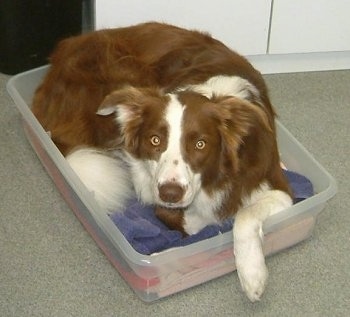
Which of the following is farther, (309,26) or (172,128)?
(309,26)

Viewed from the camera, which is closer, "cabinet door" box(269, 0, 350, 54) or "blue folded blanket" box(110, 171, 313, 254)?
"blue folded blanket" box(110, 171, 313, 254)

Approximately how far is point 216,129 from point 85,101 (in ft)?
1.93

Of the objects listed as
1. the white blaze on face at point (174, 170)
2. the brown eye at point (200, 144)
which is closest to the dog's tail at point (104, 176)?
the white blaze on face at point (174, 170)

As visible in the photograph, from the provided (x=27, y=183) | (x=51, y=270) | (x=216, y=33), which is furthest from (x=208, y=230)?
(x=216, y=33)

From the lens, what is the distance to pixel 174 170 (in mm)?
1735

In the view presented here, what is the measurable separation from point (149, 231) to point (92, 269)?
22 cm

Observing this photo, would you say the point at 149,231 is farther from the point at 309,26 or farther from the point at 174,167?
the point at 309,26

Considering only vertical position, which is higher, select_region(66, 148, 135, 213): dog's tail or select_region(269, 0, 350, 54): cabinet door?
select_region(269, 0, 350, 54): cabinet door

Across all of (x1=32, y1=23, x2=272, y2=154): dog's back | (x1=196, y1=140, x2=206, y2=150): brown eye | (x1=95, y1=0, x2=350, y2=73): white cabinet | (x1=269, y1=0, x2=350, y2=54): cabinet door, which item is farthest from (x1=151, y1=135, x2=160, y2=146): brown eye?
(x1=269, y1=0, x2=350, y2=54): cabinet door

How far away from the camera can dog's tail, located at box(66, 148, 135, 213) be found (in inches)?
80.7

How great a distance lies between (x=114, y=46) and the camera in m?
2.29

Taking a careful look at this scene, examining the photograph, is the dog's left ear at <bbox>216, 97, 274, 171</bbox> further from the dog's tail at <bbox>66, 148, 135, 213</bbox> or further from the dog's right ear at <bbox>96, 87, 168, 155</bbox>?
the dog's tail at <bbox>66, 148, 135, 213</bbox>

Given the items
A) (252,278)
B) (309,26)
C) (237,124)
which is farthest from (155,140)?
(309,26)

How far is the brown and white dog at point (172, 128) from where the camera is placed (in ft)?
5.88
